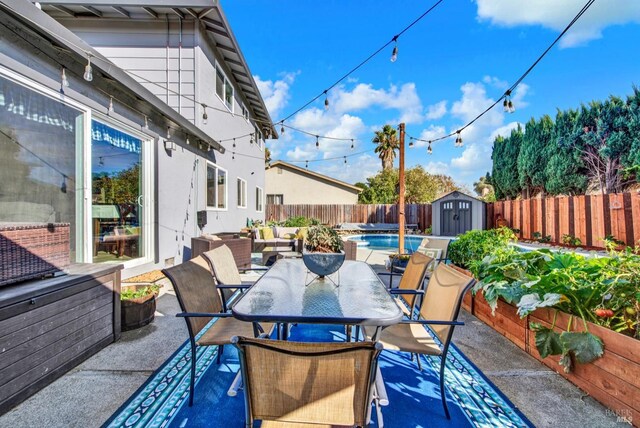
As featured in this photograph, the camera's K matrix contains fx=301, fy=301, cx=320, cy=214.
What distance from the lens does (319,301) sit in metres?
1.76

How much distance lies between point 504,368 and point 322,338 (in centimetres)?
154

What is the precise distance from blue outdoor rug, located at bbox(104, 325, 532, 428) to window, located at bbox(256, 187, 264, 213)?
10955 mm

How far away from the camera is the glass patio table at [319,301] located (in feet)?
4.86

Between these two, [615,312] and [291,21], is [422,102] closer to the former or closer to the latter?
[291,21]

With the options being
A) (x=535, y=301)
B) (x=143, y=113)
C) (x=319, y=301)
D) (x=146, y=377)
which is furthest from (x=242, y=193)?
(x=535, y=301)

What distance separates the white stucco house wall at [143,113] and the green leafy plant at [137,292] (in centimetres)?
102

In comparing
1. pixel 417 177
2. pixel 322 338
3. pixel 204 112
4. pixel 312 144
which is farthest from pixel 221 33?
pixel 417 177

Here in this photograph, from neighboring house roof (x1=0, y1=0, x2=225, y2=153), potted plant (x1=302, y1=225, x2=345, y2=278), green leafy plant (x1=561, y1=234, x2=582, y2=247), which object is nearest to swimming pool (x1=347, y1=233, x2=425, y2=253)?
green leafy plant (x1=561, y1=234, x2=582, y2=247)

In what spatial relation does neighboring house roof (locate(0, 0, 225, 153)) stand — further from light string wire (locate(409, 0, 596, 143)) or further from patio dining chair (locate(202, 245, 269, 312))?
light string wire (locate(409, 0, 596, 143))

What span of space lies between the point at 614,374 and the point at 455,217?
1369 cm

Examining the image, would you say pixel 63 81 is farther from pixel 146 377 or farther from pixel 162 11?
pixel 162 11

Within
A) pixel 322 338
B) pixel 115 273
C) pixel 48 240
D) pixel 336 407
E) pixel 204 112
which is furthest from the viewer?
pixel 204 112

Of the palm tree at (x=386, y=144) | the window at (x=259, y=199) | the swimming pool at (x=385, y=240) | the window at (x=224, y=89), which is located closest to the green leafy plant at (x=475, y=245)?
the window at (x=224, y=89)

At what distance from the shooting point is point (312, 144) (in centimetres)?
1021
